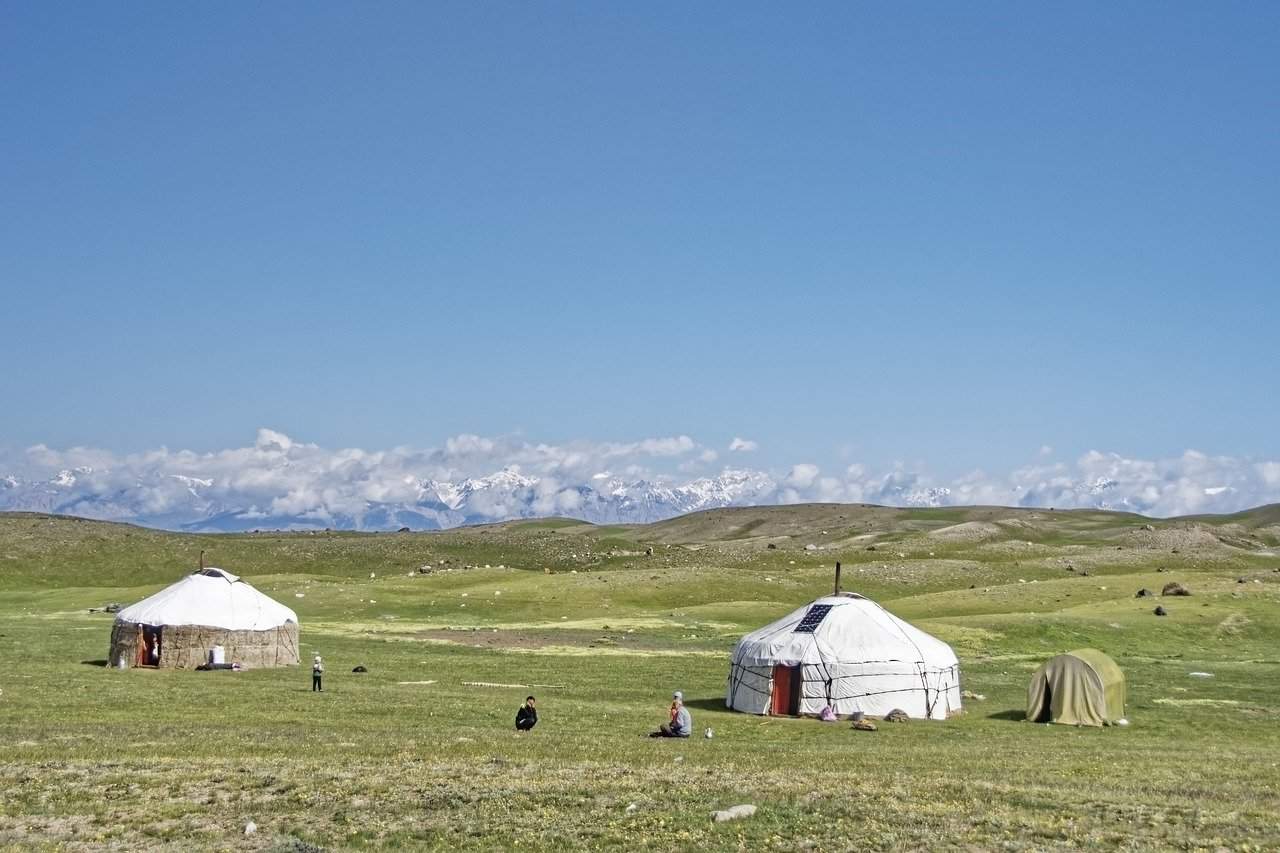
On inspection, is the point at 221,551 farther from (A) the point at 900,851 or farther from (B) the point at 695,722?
(A) the point at 900,851

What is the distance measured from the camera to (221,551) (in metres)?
116

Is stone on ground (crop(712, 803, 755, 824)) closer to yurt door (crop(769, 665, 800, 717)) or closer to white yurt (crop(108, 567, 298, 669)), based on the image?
yurt door (crop(769, 665, 800, 717))

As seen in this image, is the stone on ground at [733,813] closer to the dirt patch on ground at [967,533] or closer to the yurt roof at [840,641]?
the yurt roof at [840,641]

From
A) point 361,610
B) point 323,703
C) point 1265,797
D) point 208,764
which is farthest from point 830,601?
point 361,610

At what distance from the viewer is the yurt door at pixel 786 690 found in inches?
1494

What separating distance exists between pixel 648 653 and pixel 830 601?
17106 millimetres

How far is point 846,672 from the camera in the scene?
37.6m

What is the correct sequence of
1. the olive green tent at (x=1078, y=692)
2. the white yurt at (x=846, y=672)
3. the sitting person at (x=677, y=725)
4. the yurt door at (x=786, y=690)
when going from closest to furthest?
the sitting person at (x=677, y=725) → the olive green tent at (x=1078, y=692) → the white yurt at (x=846, y=672) → the yurt door at (x=786, y=690)


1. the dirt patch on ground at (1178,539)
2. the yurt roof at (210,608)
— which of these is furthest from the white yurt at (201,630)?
the dirt patch on ground at (1178,539)

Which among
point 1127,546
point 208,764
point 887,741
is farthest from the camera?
point 1127,546

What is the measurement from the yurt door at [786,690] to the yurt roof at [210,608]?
910 inches

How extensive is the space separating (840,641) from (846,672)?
A: 1169 mm

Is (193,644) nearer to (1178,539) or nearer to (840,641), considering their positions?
(840,641)

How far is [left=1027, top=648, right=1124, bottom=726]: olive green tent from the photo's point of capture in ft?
118
